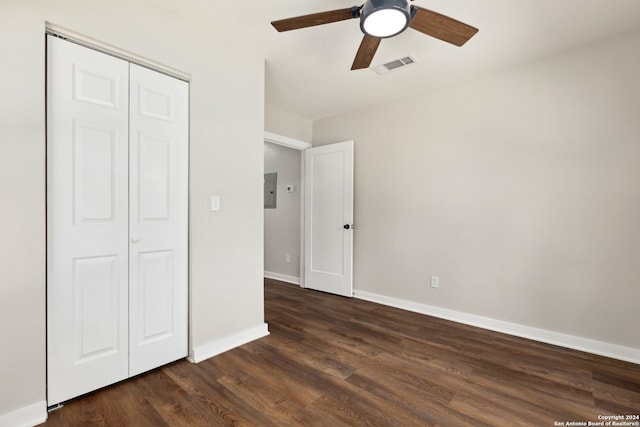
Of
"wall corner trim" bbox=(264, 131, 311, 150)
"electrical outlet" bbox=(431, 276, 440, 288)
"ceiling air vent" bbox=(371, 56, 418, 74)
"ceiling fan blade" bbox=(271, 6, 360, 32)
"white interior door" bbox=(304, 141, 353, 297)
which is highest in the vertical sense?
"ceiling air vent" bbox=(371, 56, 418, 74)

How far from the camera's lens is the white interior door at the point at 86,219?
1.70 metres

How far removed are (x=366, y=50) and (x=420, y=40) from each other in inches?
26.5

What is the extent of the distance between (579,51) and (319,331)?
10.9 feet

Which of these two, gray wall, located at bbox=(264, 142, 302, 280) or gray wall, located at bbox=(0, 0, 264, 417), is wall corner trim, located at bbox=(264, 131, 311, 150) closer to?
gray wall, located at bbox=(264, 142, 302, 280)

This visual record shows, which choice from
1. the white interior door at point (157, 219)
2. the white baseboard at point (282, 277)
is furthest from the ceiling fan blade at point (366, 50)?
the white baseboard at point (282, 277)

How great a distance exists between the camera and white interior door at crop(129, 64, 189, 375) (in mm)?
2006

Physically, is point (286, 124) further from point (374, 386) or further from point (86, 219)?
point (374, 386)

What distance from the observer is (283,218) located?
502cm

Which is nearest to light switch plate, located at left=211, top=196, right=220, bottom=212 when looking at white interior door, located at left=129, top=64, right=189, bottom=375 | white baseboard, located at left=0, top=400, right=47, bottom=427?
white interior door, located at left=129, top=64, right=189, bottom=375

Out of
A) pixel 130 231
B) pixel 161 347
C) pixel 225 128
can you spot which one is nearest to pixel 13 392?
pixel 161 347

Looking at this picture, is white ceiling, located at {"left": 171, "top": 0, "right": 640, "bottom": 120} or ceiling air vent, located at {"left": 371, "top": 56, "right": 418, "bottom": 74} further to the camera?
ceiling air vent, located at {"left": 371, "top": 56, "right": 418, "bottom": 74}

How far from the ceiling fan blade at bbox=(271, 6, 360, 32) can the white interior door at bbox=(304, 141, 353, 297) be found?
2226 millimetres

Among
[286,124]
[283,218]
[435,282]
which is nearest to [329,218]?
[283,218]

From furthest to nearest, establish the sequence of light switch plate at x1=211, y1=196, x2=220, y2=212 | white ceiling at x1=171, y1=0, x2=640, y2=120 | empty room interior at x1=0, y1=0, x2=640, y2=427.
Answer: light switch plate at x1=211, y1=196, x2=220, y2=212
white ceiling at x1=171, y1=0, x2=640, y2=120
empty room interior at x1=0, y1=0, x2=640, y2=427
